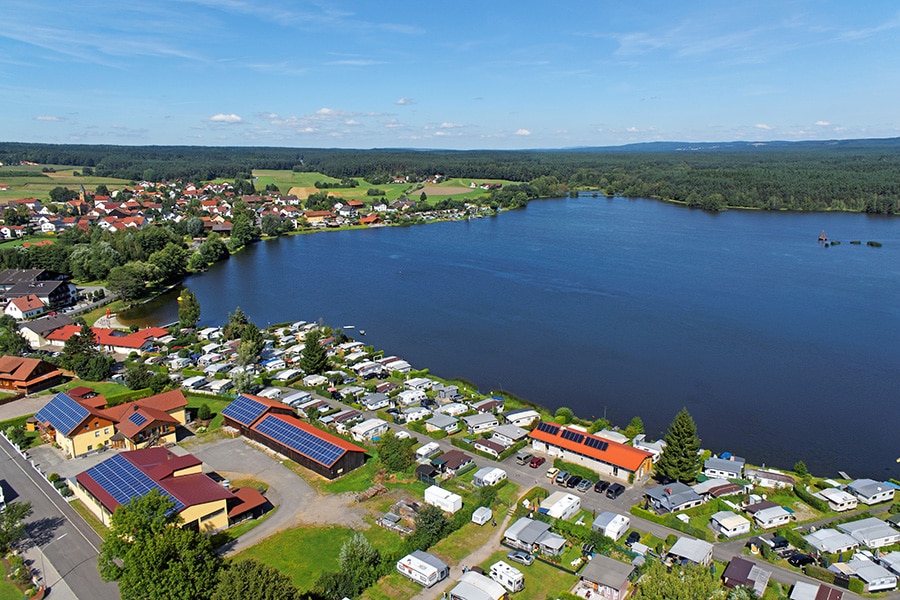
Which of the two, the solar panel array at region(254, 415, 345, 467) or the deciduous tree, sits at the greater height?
the deciduous tree

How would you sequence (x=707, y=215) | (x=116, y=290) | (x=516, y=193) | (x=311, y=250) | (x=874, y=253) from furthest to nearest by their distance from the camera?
(x=516, y=193)
(x=707, y=215)
(x=311, y=250)
(x=874, y=253)
(x=116, y=290)

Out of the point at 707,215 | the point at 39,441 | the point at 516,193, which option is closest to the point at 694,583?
the point at 39,441

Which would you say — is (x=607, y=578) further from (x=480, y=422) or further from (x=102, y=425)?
(x=102, y=425)

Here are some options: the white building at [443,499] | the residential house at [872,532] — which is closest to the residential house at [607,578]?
the white building at [443,499]

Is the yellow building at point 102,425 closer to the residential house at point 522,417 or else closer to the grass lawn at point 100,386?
the grass lawn at point 100,386

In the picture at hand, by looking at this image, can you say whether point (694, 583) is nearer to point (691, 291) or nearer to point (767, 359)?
point (767, 359)

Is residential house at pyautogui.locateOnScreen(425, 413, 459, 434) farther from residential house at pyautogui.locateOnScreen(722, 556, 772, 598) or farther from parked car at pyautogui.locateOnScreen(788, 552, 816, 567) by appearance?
parked car at pyautogui.locateOnScreen(788, 552, 816, 567)

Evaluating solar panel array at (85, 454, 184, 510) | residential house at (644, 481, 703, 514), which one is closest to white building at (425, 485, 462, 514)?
residential house at (644, 481, 703, 514)

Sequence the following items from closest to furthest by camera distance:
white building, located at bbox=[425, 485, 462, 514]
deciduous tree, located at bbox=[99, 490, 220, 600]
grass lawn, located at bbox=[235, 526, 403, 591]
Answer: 1. deciduous tree, located at bbox=[99, 490, 220, 600]
2. grass lawn, located at bbox=[235, 526, 403, 591]
3. white building, located at bbox=[425, 485, 462, 514]
